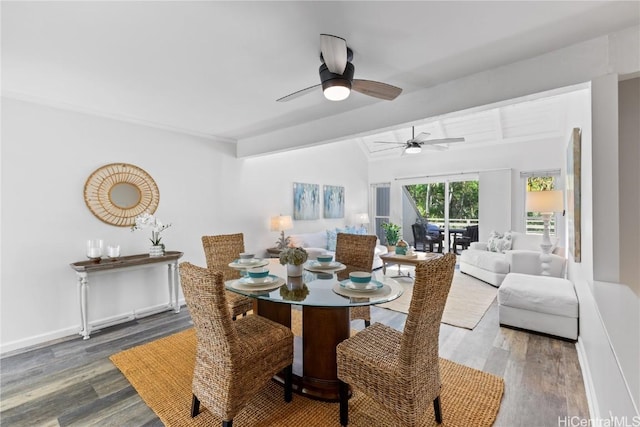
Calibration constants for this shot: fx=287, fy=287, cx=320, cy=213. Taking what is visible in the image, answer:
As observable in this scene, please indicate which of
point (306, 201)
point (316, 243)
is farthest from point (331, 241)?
point (306, 201)

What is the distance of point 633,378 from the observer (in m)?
1.00

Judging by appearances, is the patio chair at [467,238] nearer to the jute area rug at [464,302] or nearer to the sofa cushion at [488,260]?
the sofa cushion at [488,260]

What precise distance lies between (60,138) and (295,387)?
3.41 metres

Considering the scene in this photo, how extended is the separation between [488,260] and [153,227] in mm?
5085

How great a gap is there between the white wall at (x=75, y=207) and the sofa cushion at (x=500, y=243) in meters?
4.52

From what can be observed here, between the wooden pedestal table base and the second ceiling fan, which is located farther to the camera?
the wooden pedestal table base

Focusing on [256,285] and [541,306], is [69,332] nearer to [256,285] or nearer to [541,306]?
[256,285]

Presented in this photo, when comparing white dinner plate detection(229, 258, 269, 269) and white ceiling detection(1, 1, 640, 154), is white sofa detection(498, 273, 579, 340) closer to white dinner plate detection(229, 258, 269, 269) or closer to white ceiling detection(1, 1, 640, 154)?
white ceiling detection(1, 1, 640, 154)

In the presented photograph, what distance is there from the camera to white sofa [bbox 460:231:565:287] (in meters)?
4.19

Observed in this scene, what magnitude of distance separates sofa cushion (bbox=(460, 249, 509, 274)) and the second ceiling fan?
12.5 feet

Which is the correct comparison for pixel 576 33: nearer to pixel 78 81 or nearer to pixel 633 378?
pixel 633 378


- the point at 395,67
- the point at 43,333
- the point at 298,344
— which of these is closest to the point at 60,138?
the point at 43,333

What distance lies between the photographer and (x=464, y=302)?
3.90 m

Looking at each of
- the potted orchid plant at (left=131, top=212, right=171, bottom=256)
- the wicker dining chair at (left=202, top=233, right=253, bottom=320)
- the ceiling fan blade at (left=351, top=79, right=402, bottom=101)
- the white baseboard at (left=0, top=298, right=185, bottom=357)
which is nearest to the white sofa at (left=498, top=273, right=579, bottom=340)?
the ceiling fan blade at (left=351, top=79, right=402, bottom=101)
